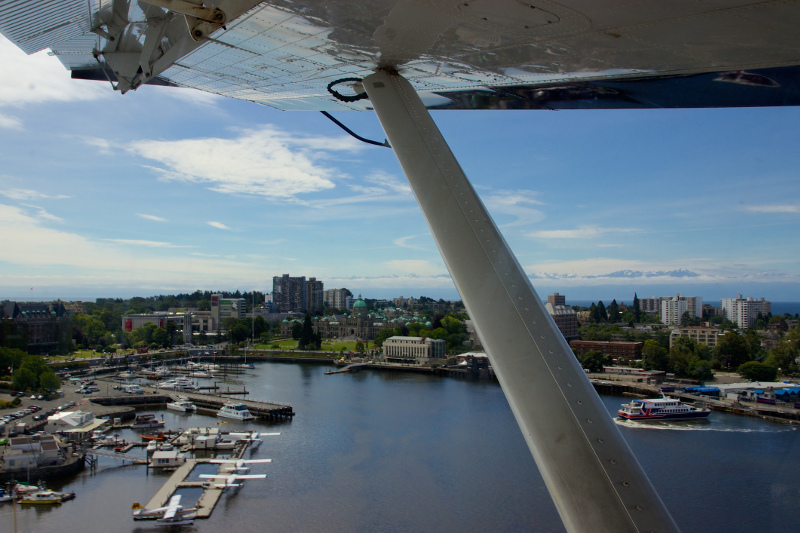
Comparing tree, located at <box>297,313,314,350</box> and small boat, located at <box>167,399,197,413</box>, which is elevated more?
tree, located at <box>297,313,314,350</box>

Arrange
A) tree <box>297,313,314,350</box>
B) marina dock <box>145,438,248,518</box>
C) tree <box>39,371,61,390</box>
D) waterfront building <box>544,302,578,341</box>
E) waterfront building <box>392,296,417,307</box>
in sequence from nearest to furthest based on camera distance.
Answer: marina dock <box>145,438,248,518</box>, waterfront building <box>544,302,578,341</box>, tree <box>39,371,61,390</box>, tree <box>297,313,314,350</box>, waterfront building <box>392,296,417,307</box>

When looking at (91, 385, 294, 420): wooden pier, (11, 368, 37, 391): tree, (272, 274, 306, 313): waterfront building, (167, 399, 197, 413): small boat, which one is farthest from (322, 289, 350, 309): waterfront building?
(11, 368, 37, 391): tree

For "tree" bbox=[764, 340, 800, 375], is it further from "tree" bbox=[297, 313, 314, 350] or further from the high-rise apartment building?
the high-rise apartment building

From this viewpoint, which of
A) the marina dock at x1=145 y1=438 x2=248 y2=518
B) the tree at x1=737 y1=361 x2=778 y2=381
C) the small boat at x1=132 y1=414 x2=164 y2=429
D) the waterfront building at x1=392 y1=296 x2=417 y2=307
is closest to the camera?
the marina dock at x1=145 y1=438 x2=248 y2=518

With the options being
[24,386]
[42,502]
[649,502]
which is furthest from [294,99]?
[24,386]

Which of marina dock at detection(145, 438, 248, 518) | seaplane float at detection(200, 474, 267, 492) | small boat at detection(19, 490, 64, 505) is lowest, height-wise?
small boat at detection(19, 490, 64, 505)

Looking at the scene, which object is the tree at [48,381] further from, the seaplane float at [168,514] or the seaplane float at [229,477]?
the seaplane float at [168,514]

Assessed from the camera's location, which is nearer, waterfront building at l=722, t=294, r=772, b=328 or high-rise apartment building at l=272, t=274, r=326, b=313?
waterfront building at l=722, t=294, r=772, b=328
